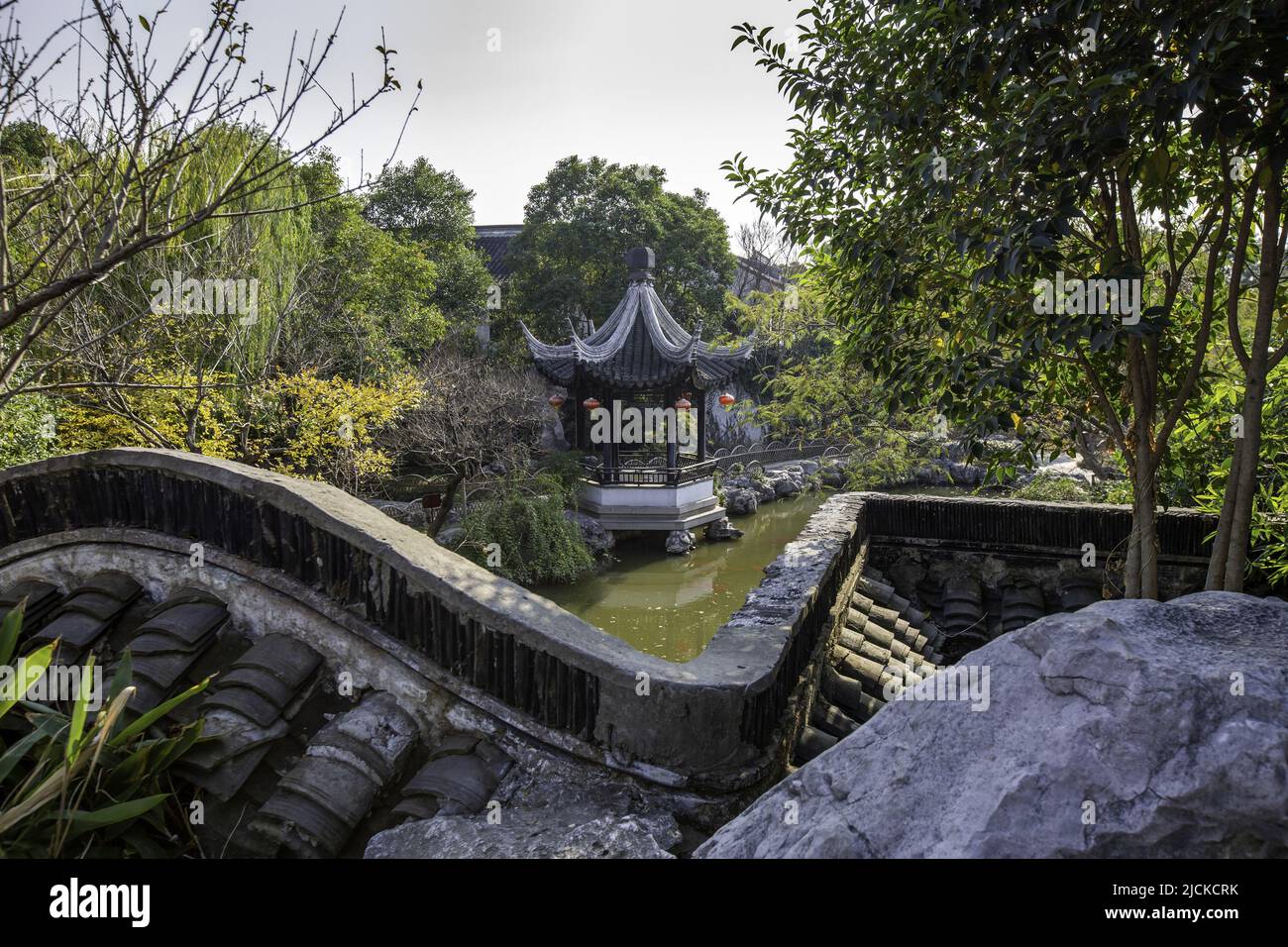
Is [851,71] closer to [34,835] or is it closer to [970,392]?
[970,392]

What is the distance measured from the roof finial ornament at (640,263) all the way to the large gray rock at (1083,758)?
1753 centimetres

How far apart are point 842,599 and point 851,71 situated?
11.6 feet

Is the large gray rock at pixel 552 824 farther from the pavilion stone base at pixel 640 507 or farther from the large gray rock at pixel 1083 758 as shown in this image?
the pavilion stone base at pixel 640 507

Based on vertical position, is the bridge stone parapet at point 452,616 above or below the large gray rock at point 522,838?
above

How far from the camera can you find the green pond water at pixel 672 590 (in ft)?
42.0

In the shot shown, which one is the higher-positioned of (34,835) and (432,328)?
(432,328)

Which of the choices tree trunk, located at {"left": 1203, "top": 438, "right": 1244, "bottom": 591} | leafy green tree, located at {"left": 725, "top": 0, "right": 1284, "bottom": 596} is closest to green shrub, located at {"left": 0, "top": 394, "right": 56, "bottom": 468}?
leafy green tree, located at {"left": 725, "top": 0, "right": 1284, "bottom": 596}

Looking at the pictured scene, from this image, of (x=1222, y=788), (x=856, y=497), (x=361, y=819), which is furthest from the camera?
(x=856, y=497)

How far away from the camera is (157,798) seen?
7.04 feet

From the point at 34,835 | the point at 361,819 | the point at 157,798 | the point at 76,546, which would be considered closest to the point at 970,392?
the point at 361,819

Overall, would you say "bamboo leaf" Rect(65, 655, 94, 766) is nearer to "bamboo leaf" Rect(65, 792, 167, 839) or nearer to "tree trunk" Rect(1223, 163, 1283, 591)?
"bamboo leaf" Rect(65, 792, 167, 839)

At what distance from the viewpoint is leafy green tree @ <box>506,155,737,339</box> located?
23078 millimetres

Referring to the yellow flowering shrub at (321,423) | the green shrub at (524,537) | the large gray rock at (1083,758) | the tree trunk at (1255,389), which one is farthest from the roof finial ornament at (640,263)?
the large gray rock at (1083,758)

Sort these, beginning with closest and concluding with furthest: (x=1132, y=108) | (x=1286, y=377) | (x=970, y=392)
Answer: (x=1132, y=108) < (x=970, y=392) < (x=1286, y=377)
